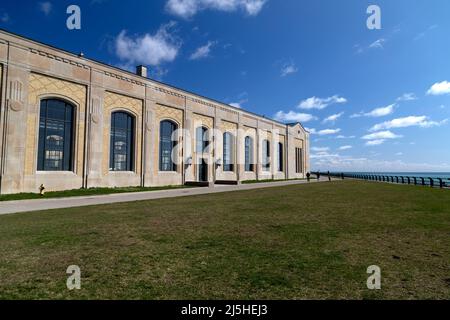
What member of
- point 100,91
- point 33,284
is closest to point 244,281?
point 33,284

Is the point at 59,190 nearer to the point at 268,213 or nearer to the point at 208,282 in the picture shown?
the point at 268,213

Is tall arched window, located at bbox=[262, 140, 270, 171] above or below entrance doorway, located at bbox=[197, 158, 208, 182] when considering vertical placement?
above

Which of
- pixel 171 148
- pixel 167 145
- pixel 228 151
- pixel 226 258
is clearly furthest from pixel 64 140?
pixel 228 151

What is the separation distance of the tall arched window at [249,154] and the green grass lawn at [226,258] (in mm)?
38488

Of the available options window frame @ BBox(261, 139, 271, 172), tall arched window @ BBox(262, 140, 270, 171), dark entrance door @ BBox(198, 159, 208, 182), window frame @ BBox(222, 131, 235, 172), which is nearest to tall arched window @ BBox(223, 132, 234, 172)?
window frame @ BBox(222, 131, 235, 172)

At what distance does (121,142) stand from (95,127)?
11.1 feet

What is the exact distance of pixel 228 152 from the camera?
4438 cm

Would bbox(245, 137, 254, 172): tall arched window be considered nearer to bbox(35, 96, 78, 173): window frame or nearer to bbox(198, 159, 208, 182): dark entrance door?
bbox(198, 159, 208, 182): dark entrance door

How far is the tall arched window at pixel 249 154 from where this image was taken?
47.9 m

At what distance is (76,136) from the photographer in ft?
80.6

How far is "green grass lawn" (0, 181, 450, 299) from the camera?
13.1 ft

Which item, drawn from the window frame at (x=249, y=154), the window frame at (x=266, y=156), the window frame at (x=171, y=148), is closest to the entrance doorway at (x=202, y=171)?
the window frame at (x=171, y=148)

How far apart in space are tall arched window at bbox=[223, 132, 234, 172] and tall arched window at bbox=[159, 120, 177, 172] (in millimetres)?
10686

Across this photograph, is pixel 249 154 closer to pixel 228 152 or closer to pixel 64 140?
pixel 228 152
